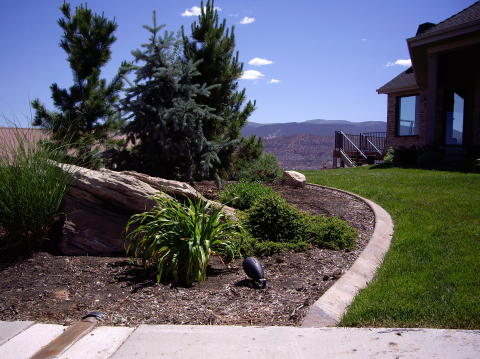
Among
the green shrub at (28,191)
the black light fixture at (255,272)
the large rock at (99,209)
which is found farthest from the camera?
the large rock at (99,209)

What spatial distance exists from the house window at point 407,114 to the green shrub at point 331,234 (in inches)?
656

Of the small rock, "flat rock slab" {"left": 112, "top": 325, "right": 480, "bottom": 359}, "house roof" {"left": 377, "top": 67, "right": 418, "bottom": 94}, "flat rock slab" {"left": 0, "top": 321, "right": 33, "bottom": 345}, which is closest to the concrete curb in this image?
the small rock

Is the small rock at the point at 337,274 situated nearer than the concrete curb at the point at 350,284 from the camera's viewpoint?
No

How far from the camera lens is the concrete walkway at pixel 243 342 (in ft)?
8.36

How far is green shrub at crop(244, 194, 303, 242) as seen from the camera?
506cm

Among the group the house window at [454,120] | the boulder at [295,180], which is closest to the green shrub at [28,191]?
the boulder at [295,180]

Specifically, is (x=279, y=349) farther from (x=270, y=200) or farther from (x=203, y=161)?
(x=203, y=161)

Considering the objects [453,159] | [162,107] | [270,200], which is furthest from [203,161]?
[453,159]

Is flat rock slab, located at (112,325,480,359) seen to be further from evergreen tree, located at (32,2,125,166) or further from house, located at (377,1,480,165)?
house, located at (377,1,480,165)

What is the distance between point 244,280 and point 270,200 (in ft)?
4.60

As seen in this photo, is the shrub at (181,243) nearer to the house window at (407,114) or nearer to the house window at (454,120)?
the house window at (454,120)

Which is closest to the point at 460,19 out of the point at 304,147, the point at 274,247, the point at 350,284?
the point at 274,247

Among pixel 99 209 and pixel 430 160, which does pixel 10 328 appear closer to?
pixel 99 209

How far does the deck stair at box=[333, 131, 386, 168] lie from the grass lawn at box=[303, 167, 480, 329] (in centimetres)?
1300
